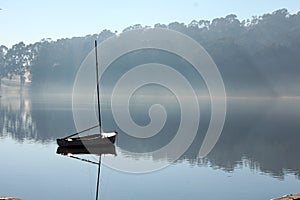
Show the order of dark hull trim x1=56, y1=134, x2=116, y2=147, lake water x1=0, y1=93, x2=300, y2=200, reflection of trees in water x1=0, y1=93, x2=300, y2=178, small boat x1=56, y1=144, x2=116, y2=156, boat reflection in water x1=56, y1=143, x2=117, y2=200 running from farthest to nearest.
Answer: dark hull trim x1=56, y1=134, x2=116, y2=147 → small boat x1=56, y1=144, x2=116, y2=156 → boat reflection in water x1=56, y1=143, x2=117, y2=200 → reflection of trees in water x1=0, y1=93, x2=300, y2=178 → lake water x1=0, y1=93, x2=300, y2=200

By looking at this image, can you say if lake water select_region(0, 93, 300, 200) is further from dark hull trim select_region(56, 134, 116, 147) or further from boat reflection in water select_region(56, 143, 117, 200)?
dark hull trim select_region(56, 134, 116, 147)

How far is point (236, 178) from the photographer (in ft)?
122

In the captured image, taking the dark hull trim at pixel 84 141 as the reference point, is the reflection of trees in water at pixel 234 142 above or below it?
below

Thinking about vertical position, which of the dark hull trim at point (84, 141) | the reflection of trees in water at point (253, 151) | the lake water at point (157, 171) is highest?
the dark hull trim at point (84, 141)

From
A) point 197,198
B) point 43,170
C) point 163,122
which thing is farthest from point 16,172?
point 163,122

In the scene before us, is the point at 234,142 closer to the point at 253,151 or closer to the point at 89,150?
the point at 253,151

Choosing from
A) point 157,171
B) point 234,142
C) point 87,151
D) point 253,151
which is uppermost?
point 234,142

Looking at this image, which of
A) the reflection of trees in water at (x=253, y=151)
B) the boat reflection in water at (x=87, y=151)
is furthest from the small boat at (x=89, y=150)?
the reflection of trees in water at (x=253, y=151)

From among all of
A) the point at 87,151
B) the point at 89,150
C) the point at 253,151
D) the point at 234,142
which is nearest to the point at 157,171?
the point at 87,151

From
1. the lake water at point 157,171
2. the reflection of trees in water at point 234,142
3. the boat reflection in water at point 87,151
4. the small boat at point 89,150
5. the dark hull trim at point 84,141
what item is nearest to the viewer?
the lake water at point 157,171

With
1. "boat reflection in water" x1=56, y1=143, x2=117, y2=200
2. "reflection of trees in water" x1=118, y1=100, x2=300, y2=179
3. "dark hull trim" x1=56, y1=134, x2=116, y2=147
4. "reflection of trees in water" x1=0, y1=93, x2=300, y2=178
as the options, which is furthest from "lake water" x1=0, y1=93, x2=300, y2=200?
"dark hull trim" x1=56, y1=134, x2=116, y2=147

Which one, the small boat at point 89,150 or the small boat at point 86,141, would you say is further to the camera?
the small boat at point 86,141

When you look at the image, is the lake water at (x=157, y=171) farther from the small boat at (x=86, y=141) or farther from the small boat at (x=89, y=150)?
the small boat at (x=86, y=141)

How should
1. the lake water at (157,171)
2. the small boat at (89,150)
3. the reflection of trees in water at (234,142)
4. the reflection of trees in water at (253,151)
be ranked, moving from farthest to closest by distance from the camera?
the small boat at (89,150) → the reflection of trees in water at (234,142) → the reflection of trees in water at (253,151) → the lake water at (157,171)
